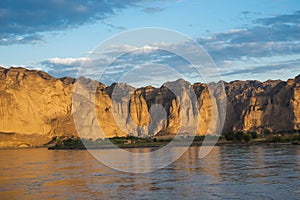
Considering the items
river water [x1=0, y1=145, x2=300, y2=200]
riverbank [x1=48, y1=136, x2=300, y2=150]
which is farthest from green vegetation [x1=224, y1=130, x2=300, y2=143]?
river water [x1=0, y1=145, x2=300, y2=200]

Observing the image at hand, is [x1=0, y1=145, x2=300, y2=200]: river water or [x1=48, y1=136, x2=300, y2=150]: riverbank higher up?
[x1=48, y1=136, x2=300, y2=150]: riverbank

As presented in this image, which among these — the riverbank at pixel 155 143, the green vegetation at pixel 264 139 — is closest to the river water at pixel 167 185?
the riverbank at pixel 155 143

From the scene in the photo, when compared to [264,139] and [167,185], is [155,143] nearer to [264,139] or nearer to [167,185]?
[264,139]

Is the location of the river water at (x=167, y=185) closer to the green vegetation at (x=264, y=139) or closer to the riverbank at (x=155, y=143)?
the riverbank at (x=155, y=143)

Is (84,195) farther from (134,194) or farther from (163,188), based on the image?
(163,188)

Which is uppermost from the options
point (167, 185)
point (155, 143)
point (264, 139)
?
point (264, 139)

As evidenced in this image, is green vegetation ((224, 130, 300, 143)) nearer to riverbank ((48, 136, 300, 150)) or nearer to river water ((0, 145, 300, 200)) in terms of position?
riverbank ((48, 136, 300, 150))

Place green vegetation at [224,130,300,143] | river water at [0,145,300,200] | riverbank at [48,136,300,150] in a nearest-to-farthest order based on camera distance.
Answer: river water at [0,145,300,200] → green vegetation at [224,130,300,143] → riverbank at [48,136,300,150]

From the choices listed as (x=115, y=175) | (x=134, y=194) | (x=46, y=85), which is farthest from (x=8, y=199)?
(x=46, y=85)

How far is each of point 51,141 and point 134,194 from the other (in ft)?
502

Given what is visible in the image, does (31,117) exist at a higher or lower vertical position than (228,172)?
higher

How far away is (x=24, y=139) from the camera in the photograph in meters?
171

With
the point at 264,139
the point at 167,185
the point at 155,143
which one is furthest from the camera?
the point at 155,143

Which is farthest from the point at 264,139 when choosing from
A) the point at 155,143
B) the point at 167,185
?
the point at 167,185
